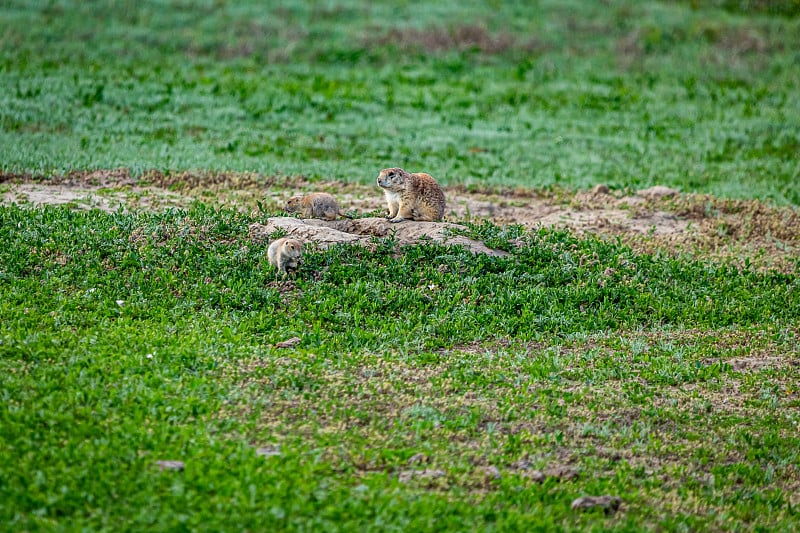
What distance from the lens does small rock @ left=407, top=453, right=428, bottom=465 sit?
6535 millimetres

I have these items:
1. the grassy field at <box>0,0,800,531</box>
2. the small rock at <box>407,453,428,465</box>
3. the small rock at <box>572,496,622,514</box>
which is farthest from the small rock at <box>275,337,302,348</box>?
the small rock at <box>572,496,622,514</box>

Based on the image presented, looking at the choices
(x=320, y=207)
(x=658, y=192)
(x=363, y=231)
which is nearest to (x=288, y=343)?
(x=363, y=231)

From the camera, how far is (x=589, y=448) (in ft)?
22.8

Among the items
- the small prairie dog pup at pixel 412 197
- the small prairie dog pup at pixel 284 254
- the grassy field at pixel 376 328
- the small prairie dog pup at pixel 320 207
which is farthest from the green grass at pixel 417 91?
the small prairie dog pup at pixel 284 254

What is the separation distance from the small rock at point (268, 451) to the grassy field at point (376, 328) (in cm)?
3

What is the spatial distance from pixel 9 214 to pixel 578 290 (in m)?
6.94

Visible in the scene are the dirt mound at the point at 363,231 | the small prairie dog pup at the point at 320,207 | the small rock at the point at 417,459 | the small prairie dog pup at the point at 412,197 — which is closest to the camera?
the small rock at the point at 417,459

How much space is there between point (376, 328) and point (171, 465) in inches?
124

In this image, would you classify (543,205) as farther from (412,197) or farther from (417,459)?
(417,459)

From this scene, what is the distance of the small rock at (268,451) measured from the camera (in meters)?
6.39

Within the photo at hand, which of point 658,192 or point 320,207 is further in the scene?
point 658,192

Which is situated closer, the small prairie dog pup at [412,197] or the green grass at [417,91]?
the small prairie dog pup at [412,197]

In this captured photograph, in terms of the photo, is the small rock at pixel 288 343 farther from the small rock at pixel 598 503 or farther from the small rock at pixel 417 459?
the small rock at pixel 598 503

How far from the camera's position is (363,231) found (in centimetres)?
1063
